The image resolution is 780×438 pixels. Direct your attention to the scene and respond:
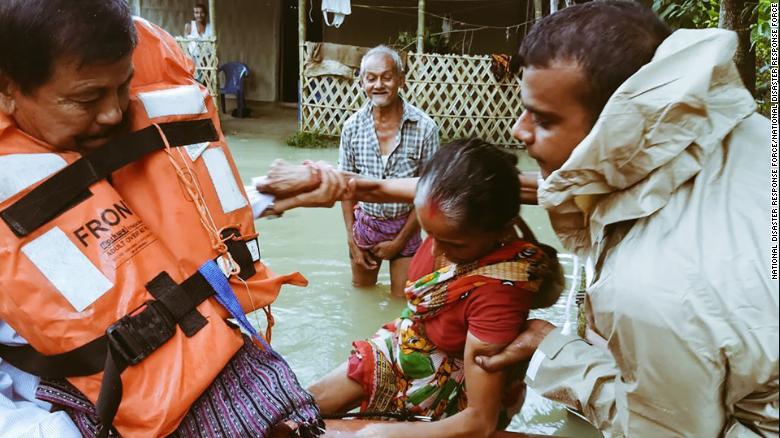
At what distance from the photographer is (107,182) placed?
1.65 meters

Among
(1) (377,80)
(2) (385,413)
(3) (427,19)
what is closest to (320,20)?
(3) (427,19)

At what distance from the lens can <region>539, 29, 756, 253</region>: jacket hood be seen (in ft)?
4.50

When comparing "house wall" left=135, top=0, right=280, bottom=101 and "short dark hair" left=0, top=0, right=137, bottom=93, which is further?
"house wall" left=135, top=0, right=280, bottom=101

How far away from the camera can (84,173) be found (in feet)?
5.24

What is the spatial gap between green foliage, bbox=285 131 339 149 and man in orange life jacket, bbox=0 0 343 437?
30.1ft

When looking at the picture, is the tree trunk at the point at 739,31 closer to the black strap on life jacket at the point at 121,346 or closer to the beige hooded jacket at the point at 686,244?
the beige hooded jacket at the point at 686,244

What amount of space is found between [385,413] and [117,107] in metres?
1.35

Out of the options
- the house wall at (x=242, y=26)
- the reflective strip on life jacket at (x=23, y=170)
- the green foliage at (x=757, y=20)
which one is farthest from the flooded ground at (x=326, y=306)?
the house wall at (x=242, y=26)

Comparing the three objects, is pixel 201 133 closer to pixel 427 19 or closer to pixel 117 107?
pixel 117 107

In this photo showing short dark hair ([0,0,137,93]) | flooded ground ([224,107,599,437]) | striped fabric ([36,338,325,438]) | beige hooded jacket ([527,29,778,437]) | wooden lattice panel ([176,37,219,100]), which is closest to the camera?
beige hooded jacket ([527,29,778,437])

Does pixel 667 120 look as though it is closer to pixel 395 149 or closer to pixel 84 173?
pixel 84 173

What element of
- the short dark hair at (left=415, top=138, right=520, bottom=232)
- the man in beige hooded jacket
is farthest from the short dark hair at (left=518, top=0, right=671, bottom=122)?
the short dark hair at (left=415, top=138, right=520, bottom=232)

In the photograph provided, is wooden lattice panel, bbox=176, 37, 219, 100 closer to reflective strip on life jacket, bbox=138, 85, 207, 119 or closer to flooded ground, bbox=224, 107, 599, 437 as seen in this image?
flooded ground, bbox=224, 107, 599, 437

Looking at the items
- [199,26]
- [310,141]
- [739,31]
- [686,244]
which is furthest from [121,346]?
[199,26]
